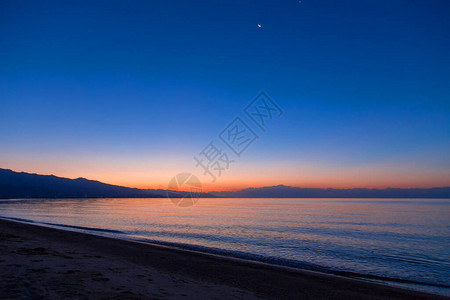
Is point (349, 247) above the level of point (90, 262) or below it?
below

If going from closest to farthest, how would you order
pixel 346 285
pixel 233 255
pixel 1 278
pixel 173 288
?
pixel 1 278, pixel 173 288, pixel 346 285, pixel 233 255

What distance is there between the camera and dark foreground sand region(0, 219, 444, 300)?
7.48 m

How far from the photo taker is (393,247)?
901 inches

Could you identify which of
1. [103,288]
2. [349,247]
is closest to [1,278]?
[103,288]

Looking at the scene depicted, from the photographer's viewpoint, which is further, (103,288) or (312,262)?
(312,262)

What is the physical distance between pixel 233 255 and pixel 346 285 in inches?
332

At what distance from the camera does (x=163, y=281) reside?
9.75 m

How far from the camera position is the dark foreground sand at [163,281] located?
7484mm

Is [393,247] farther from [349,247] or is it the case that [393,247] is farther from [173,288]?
[173,288]

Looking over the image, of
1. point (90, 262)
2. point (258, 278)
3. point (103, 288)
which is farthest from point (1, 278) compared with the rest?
point (258, 278)

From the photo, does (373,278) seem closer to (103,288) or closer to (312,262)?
(312,262)

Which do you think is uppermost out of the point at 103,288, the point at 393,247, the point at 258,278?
the point at 103,288

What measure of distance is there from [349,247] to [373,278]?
967 cm

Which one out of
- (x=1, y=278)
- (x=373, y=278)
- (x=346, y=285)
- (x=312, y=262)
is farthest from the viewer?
(x=312, y=262)
